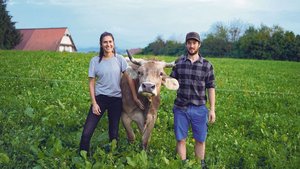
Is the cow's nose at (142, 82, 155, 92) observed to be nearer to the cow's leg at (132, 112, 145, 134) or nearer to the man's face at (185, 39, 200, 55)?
the man's face at (185, 39, 200, 55)

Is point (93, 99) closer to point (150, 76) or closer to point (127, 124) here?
point (150, 76)

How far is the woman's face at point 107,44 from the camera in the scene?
22.1 feet

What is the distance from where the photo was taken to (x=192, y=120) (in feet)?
22.2

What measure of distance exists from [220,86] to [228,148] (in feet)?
35.2

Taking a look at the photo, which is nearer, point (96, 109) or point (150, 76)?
point (96, 109)

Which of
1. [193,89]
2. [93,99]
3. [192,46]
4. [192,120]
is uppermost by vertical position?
[192,46]

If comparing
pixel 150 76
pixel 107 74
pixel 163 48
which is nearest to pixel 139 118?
pixel 150 76

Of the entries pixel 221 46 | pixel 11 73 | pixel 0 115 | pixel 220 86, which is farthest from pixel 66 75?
pixel 221 46

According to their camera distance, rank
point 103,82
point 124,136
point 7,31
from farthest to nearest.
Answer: point 7,31
point 124,136
point 103,82

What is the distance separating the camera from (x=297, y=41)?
7138 centimetres

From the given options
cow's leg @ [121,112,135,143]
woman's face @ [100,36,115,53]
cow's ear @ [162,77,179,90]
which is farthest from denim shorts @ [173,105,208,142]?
woman's face @ [100,36,115,53]

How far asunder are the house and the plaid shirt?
75357mm

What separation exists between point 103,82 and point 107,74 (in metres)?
0.17

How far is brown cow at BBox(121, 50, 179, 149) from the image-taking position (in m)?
7.13
